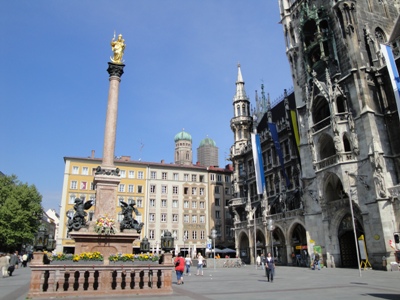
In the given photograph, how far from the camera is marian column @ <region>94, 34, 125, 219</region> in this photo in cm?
2222

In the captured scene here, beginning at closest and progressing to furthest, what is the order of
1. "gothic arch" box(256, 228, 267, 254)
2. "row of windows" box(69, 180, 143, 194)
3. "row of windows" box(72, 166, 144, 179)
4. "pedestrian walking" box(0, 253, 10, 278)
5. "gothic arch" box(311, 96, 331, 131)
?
1. "pedestrian walking" box(0, 253, 10, 278)
2. "gothic arch" box(311, 96, 331, 131)
3. "gothic arch" box(256, 228, 267, 254)
4. "row of windows" box(69, 180, 143, 194)
5. "row of windows" box(72, 166, 144, 179)

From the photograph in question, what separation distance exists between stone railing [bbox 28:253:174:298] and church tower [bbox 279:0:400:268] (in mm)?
18913

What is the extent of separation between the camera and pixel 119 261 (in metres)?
15.0

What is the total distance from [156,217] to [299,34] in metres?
42.0

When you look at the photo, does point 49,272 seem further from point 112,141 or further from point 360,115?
point 360,115

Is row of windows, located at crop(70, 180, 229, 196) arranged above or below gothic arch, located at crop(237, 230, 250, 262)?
above

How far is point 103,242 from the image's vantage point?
68.3 feet

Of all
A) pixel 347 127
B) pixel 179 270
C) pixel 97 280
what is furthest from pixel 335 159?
pixel 97 280

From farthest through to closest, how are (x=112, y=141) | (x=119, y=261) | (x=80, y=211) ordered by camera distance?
1. (x=112, y=141)
2. (x=80, y=211)
3. (x=119, y=261)

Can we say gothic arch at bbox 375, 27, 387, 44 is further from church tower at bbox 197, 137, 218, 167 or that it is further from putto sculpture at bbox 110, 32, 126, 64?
church tower at bbox 197, 137, 218, 167

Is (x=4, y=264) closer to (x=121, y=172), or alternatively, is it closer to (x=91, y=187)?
(x=91, y=187)

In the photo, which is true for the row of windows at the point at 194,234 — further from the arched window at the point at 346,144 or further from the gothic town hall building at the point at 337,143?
the arched window at the point at 346,144

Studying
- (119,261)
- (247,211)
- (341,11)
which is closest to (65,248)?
(247,211)

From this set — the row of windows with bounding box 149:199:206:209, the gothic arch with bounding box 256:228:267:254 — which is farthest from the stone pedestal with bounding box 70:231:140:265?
the row of windows with bounding box 149:199:206:209
